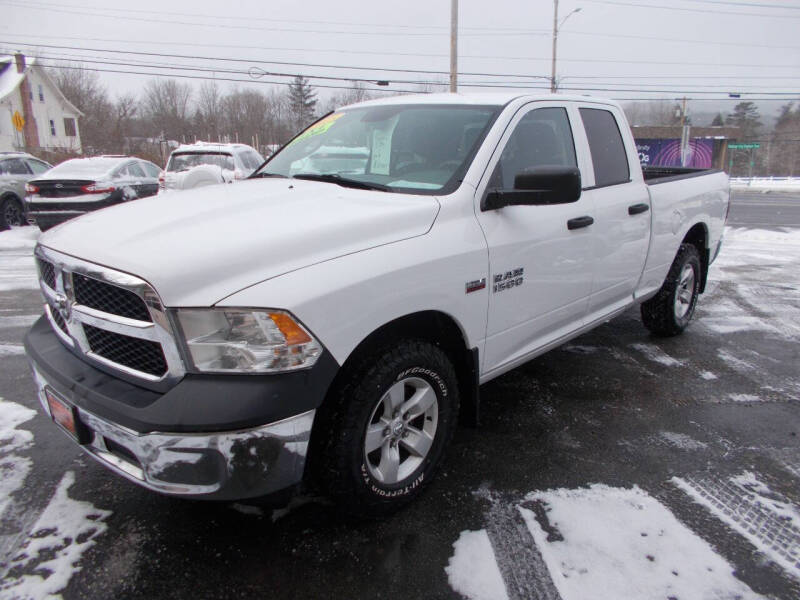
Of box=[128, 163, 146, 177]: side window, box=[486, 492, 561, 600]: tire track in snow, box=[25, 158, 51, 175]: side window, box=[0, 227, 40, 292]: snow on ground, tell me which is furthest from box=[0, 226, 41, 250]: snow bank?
box=[486, 492, 561, 600]: tire track in snow

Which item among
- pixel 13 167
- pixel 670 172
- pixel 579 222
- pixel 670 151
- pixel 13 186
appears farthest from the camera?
pixel 670 151

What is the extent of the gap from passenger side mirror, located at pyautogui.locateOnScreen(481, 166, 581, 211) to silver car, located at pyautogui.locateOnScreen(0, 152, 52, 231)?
12.0 m

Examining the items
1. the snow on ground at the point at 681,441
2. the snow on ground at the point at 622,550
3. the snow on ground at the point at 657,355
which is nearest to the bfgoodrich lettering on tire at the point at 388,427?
the snow on ground at the point at 622,550

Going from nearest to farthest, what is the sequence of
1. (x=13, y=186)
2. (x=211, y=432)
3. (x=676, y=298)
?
(x=211, y=432)
(x=676, y=298)
(x=13, y=186)

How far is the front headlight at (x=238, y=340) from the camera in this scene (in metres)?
1.92

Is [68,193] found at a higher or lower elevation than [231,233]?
lower

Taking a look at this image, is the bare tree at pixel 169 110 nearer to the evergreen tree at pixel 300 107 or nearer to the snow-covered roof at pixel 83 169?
the evergreen tree at pixel 300 107

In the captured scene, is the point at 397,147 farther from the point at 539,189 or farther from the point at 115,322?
the point at 115,322

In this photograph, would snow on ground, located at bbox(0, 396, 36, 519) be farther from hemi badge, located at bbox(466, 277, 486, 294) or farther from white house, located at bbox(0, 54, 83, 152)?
white house, located at bbox(0, 54, 83, 152)

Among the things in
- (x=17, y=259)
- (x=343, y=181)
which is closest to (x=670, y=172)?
(x=343, y=181)

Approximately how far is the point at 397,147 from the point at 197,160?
9218mm

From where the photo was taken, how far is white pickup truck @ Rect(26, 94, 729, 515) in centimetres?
193

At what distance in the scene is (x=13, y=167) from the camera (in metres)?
11.9

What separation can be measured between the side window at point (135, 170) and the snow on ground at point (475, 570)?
37.8 ft
